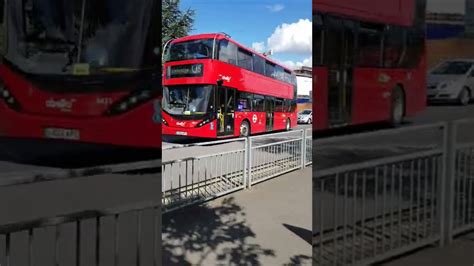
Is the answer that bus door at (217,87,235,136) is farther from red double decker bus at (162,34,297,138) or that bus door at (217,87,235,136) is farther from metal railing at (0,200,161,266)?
metal railing at (0,200,161,266)

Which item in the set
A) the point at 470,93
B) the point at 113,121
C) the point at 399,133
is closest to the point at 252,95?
the point at 399,133

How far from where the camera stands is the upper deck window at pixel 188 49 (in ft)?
8.41

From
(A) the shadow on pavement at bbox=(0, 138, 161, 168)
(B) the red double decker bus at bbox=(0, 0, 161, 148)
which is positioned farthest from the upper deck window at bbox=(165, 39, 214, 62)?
(A) the shadow on pavement at bbox=(0, 138, 161, 168)

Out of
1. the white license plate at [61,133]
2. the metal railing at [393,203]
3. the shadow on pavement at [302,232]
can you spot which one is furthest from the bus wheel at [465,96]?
the white license plate at [61,133]

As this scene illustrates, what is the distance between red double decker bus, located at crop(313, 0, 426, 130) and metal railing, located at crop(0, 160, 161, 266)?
0.96 meters

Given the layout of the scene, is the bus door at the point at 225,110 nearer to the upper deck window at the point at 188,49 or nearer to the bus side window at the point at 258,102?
the bus side window at the point at 258,102

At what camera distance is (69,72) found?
6.13 feet

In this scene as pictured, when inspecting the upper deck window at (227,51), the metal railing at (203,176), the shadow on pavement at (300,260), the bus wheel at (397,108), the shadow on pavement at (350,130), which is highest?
the upper deck window at (227,51)

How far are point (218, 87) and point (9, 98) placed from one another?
149 cm

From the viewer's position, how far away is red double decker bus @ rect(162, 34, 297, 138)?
2600mm

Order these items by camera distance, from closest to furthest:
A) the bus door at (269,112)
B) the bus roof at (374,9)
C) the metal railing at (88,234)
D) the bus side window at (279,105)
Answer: the metal railing at (88,234) < the bus roof at (374,9) < the bus door at (269,112) < the bus side window at (279,105)

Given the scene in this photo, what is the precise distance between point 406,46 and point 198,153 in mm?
2261

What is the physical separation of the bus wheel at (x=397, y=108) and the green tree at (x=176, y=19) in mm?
1175

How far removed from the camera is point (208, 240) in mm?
3057
